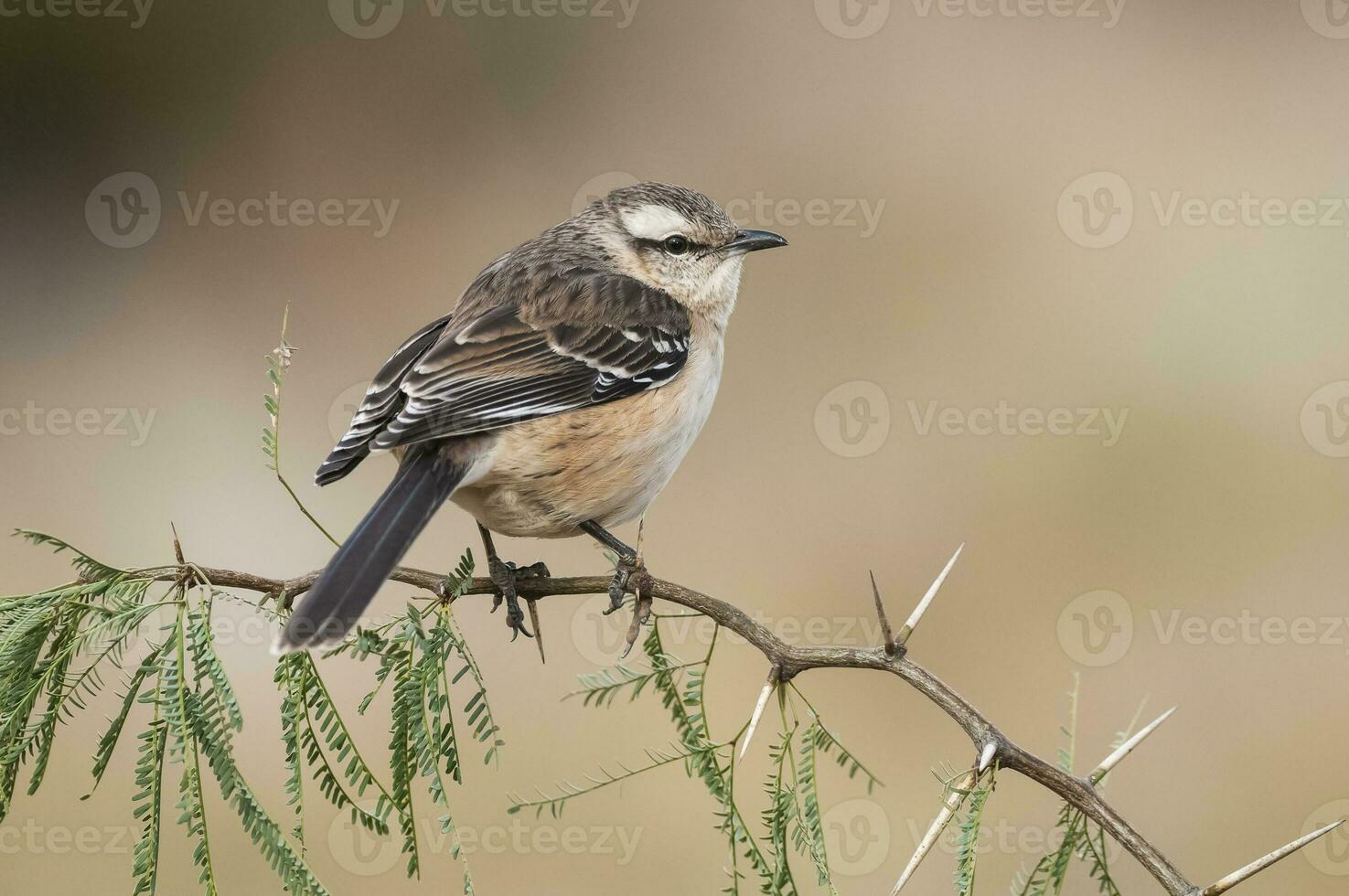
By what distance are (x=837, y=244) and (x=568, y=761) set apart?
4190 millimetres

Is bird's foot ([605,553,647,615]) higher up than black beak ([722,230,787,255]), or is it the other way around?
black beak ([722,230,787,255])

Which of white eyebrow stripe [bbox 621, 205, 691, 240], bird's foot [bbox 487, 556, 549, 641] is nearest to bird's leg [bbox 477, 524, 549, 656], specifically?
bird's foot [bbox 487, 556, 549, 641]

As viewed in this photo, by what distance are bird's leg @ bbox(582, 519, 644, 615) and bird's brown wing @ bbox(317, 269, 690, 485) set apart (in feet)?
1.24

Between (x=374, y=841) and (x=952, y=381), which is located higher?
(x=952, y=381)

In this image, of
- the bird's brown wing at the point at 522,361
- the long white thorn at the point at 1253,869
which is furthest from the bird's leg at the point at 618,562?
the long white thorn at the point at 1253,869

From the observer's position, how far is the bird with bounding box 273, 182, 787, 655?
349 cm

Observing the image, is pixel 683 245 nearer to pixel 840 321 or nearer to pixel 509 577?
pixel 509 577

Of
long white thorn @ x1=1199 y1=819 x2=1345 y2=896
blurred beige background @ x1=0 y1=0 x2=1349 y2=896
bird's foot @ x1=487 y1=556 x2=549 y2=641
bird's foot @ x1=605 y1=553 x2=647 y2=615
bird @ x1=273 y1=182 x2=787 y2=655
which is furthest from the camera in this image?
blurred beige background @ x1=0 y1=0 x2=1349 y2=896

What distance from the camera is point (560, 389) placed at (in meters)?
3.94

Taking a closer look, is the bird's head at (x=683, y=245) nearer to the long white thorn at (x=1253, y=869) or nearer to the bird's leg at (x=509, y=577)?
the bird's leg at (x=509, y=577)

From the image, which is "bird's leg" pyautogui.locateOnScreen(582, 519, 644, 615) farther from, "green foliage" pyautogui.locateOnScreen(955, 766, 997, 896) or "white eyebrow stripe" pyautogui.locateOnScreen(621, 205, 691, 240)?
"white eyebrow stripe" pyautogui.locateOnScreen(621, 205, 691, 240)

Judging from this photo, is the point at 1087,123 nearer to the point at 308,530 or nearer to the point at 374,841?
the point at 308,530

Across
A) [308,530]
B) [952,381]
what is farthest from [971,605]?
[308,530]

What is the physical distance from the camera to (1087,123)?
9.04 m
